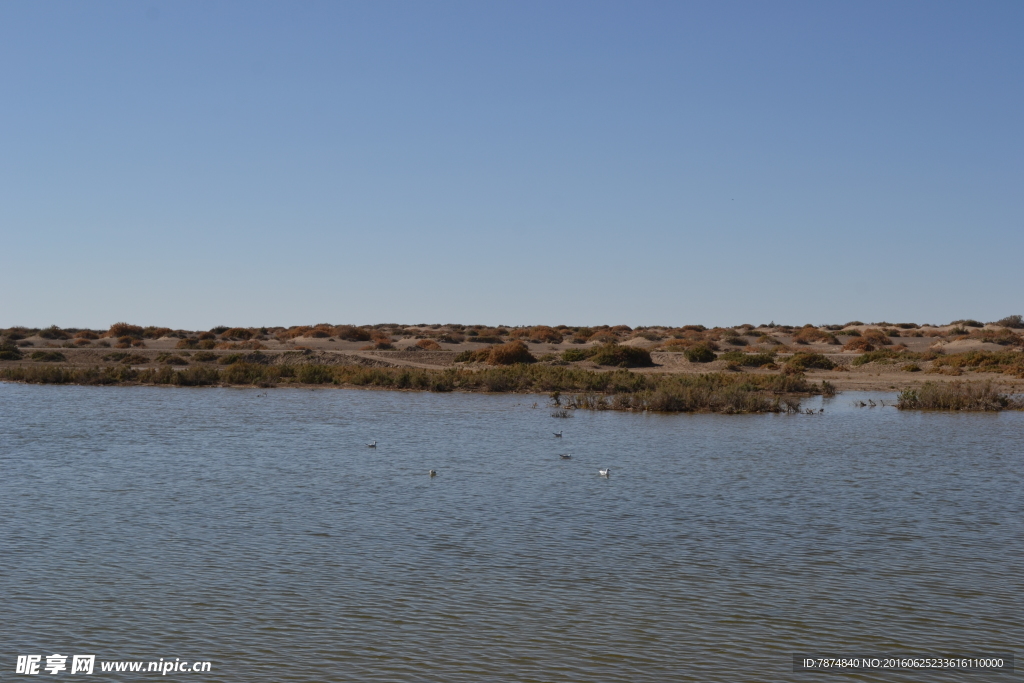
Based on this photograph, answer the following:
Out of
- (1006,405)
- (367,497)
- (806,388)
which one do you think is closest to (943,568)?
(367,497)

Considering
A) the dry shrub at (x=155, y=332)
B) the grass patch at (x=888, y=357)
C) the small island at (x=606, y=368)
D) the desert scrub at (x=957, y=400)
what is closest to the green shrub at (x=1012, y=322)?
the small island at (x=606, y=368)

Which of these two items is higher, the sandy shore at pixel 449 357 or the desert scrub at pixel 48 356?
the sandy shore at pixel 449 357

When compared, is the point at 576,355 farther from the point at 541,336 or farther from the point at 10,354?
the point at 10,354

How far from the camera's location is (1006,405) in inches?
1149

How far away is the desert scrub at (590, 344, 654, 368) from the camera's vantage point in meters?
43.8

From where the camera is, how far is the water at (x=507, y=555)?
786 cm

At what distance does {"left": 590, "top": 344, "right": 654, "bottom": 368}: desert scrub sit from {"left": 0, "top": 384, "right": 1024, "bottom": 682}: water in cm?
2255

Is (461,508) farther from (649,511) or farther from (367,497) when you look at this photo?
(649,511)

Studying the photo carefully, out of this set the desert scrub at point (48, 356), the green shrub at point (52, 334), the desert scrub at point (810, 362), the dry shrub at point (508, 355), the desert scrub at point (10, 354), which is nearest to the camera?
the desert scrub at point (810, 362)

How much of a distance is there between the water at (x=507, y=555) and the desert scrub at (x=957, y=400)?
9053 mm

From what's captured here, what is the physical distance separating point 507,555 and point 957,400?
23.1m

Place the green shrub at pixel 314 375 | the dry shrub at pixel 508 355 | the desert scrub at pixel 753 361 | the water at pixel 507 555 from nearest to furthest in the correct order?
the water at pixel 507 555, the green shrub at pixel 314 375, the desert scrub at pixel 753 361, the dry shrub at pixel 508 355

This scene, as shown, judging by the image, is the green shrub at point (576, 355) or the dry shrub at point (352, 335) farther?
the dry shrub at point (352, 335)

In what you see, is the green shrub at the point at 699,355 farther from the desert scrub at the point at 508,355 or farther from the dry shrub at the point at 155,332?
the dry shrub at the point at 155,332
